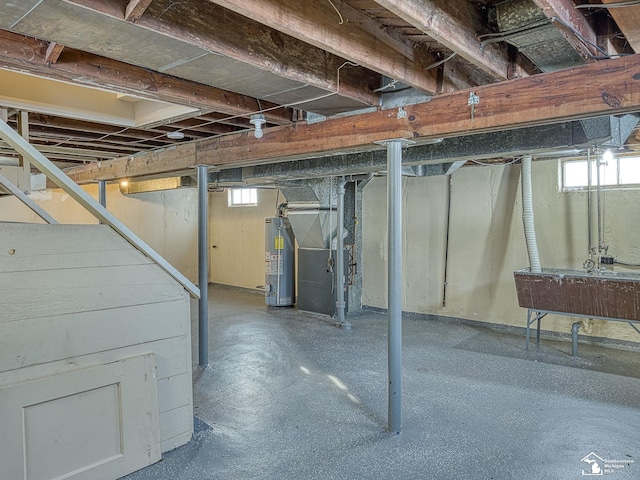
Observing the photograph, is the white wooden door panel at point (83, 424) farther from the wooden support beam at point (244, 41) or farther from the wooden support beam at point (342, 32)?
the wooden support beam at point (342, 32)

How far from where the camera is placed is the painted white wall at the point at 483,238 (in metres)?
4.36

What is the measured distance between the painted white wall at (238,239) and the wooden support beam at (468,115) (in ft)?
12.0

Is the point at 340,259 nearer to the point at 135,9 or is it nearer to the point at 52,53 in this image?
the point at 52,53

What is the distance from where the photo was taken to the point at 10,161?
4328 millimetres

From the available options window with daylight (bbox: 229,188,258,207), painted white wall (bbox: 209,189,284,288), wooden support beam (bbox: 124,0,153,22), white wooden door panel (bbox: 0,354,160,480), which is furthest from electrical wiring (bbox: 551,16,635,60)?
window with daylight (bbox: 229,188,258,207)

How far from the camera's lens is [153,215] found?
7797mm

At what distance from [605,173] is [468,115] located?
9.45 ft

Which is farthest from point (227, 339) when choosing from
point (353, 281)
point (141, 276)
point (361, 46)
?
point (361, 46)

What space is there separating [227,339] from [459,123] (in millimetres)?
3280

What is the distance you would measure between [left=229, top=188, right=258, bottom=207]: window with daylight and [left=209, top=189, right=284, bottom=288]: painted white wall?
0.25 feet

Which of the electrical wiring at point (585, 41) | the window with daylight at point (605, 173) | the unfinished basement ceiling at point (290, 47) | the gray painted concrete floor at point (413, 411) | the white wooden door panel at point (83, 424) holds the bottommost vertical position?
the gray painted concrete floor at point (413, 411)

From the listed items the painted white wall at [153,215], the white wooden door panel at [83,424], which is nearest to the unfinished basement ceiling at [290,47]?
the white wooden door panel at [83,424]

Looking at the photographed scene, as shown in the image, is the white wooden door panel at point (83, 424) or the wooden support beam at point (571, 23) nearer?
the wooden support beam at point (571, 23)

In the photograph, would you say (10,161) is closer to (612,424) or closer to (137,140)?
(137,140)
